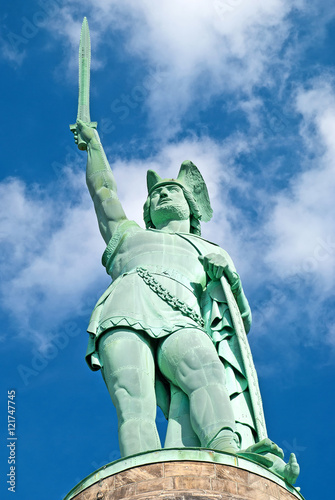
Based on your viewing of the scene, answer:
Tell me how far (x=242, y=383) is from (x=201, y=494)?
3.05 meters

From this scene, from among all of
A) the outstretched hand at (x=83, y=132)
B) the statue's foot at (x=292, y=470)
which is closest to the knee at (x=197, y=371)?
the statue's foot at (x=292, y=470)

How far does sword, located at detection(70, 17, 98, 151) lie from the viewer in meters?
15.5

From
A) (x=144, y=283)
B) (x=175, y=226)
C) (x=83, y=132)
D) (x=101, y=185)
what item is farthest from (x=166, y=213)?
(x=83, y=132)

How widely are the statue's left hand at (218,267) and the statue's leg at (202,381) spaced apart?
124 cm

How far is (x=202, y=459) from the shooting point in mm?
9289

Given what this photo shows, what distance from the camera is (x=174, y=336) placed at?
11.6 metres

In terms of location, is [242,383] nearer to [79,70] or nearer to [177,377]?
[177,377]

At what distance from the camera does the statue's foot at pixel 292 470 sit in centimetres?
974

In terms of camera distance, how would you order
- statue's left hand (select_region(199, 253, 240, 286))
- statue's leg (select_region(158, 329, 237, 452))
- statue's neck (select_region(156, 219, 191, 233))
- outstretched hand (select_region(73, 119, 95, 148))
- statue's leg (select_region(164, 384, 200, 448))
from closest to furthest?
statue's leg (select_region(158, 329, 237, 452)) < statue's leg (select_region(164, 384, 200, 448)) < statue's left hand (select_region(199, 253, 240, 286)) < statue's neck (select_region(156, 219, 191, 233)) < outstretched hand (select_region(73, 119, 95, 148))

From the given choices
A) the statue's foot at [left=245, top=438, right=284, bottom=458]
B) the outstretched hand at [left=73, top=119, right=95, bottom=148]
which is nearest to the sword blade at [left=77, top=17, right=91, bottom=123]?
the outstretched hand at [left=73, top=119, right=95, bottom=148]

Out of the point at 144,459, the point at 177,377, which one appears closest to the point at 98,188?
the point at 177,377

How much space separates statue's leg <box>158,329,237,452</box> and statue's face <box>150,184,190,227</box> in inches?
103

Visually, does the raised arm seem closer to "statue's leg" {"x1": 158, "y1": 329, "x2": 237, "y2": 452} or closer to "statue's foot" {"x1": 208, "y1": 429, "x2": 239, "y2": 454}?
"statue's leg" {"x1": 158, "y1": 329, "x2": 237, "y2": 452}

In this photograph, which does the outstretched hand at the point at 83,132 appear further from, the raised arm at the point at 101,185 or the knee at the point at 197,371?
the knee at the point at 197,371
